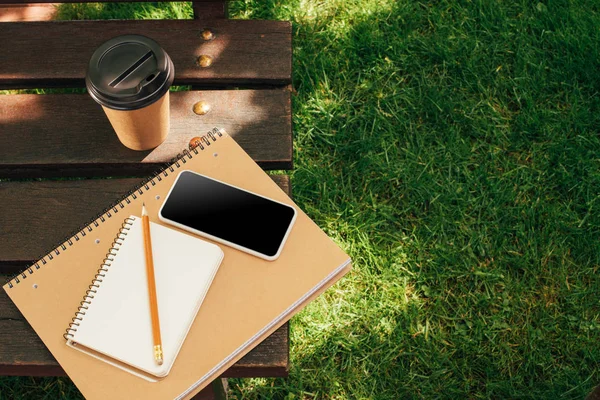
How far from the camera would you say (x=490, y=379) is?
2.11m

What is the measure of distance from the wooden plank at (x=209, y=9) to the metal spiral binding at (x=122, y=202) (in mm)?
410

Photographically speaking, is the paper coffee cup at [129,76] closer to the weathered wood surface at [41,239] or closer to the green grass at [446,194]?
the weathered wood surface at [41,239]

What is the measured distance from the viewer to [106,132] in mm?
1602

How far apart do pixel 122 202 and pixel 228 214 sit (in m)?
0.25

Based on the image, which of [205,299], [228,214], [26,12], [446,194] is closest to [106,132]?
[228,214]

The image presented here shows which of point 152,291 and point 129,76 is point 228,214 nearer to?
point 152,291

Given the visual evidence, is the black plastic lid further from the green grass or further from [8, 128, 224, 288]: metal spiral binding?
the green grass

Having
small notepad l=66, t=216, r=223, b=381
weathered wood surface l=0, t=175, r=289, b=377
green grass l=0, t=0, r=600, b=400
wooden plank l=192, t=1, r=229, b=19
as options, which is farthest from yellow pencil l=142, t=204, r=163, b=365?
green grass l=0, t=0, r=600, b=400

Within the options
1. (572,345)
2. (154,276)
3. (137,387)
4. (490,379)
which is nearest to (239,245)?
(154,276)

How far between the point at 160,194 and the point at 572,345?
1.53 metres

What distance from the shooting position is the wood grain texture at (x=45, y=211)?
1.47 metres

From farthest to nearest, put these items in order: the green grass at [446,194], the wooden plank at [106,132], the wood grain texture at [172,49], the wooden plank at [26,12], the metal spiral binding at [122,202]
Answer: the wooden plank at [26,12] < the green grass at [446,194] < the wood grain texture at [172,49] < the wooden plank at [106,132] < the metal spiral binding at [122,202]

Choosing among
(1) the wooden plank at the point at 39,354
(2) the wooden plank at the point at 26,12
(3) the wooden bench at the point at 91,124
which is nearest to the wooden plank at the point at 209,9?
(3) the wooden bench at the point at 91,124

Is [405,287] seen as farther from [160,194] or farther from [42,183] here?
[42,183]
